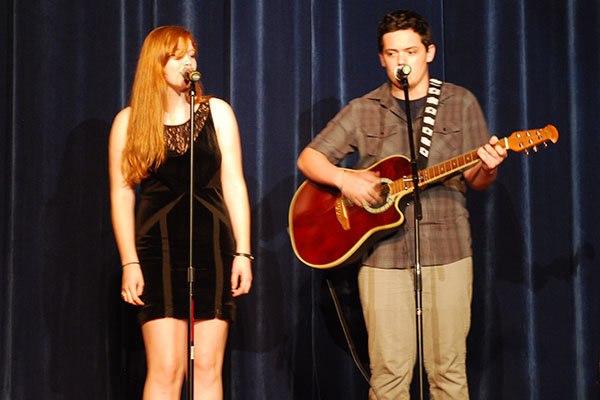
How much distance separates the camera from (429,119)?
107 inches

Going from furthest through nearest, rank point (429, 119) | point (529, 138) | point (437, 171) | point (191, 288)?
point (429, 119) < point (437, 171) < point (529, 138) < point (191, 288)

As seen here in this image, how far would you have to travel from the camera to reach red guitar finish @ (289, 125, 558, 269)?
2.56 metres

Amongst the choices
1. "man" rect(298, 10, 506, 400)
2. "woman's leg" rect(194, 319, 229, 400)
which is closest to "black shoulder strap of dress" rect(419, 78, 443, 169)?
"man" rect(298, 10, 506, 400)

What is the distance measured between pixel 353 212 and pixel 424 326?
545 millimetres

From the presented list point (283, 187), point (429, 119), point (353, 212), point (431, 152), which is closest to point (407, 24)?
point (429, 119)

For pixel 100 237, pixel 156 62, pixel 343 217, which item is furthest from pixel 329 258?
pixel 100 237

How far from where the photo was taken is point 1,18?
352cm

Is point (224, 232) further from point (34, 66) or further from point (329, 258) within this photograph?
point (34, 66)

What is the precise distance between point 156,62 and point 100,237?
3.90 ft

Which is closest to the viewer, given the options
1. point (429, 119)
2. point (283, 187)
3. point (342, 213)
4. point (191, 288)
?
point (191, 288)

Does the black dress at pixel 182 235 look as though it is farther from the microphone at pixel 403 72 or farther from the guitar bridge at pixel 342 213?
the microphone at pixel 403 72

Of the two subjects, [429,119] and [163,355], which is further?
[429,119]

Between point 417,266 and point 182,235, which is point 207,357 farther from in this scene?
point 417,266

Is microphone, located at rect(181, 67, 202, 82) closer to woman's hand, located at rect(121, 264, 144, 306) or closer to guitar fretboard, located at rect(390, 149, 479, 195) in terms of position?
woman's hand, located at rect(121, 264, 144, 306)
